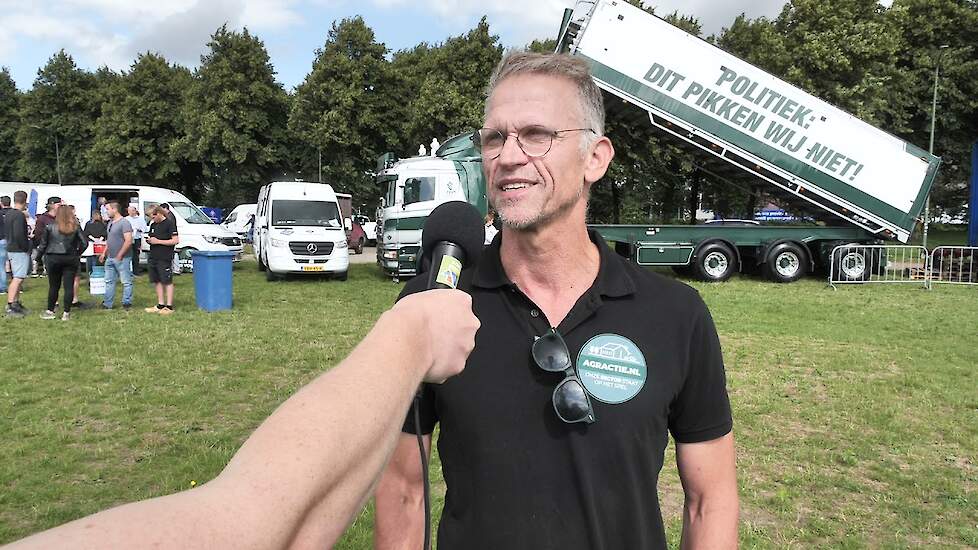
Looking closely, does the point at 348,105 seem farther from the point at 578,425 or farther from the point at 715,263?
the point at 578,425

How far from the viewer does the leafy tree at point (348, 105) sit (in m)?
37.7

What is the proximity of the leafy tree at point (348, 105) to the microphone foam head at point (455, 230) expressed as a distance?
37.5 metres

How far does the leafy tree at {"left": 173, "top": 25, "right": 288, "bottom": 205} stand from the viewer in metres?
39.8

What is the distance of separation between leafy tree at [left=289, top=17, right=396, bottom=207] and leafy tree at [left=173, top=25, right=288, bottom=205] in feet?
11.1

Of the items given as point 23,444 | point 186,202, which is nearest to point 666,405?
point 23,444

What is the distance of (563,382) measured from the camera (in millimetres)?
1701

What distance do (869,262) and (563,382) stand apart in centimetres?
1837

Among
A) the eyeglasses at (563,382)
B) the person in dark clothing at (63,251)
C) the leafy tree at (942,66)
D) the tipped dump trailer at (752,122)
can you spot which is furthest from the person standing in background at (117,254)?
the leafy tree at (942,66)

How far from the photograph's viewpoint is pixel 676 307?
1914 millimetres

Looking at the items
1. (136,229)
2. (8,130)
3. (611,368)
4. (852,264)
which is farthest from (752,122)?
(8,130)

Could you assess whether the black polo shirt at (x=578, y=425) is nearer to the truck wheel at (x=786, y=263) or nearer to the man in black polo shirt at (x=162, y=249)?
the man in black polo shirt at (x=162, y=249)

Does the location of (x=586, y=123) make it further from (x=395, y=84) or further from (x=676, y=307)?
(x=395, y=84)

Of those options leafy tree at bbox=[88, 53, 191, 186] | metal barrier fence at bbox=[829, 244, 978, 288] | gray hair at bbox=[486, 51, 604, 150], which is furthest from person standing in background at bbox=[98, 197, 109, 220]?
leafy tree at bbox=[88, 53, 191, 186]

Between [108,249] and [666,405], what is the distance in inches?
491
